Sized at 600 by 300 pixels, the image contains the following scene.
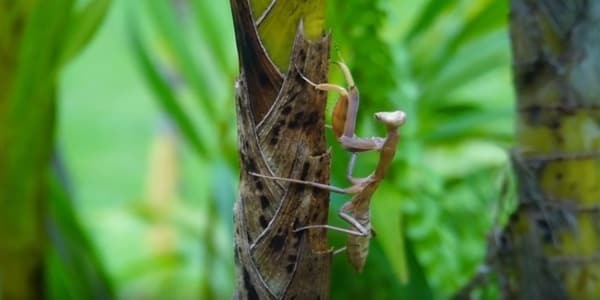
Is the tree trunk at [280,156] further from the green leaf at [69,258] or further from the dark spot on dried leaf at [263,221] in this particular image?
the green leaf at [69,258]

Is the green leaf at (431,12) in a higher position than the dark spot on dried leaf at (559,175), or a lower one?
higher

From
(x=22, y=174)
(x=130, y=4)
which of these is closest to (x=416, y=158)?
(x=22, y=174)

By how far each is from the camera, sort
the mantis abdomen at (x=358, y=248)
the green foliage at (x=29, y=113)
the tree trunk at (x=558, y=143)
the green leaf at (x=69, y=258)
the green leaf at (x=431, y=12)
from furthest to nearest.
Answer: the green leaf at (x=69, y=258) < the green leaf at (x=431, y=12) < the green foliage at (x=29, y=113) < the tree trunk at (x=558, y=143) < the mantis abdomen at (x=358, y=248)

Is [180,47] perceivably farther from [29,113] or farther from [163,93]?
[29,113]

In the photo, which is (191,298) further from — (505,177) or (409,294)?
(505,177)

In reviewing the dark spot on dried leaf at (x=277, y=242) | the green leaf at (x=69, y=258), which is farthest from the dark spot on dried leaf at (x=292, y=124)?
the green leaf at (x=69, y=258)

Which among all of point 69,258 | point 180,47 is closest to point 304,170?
point 69,258
